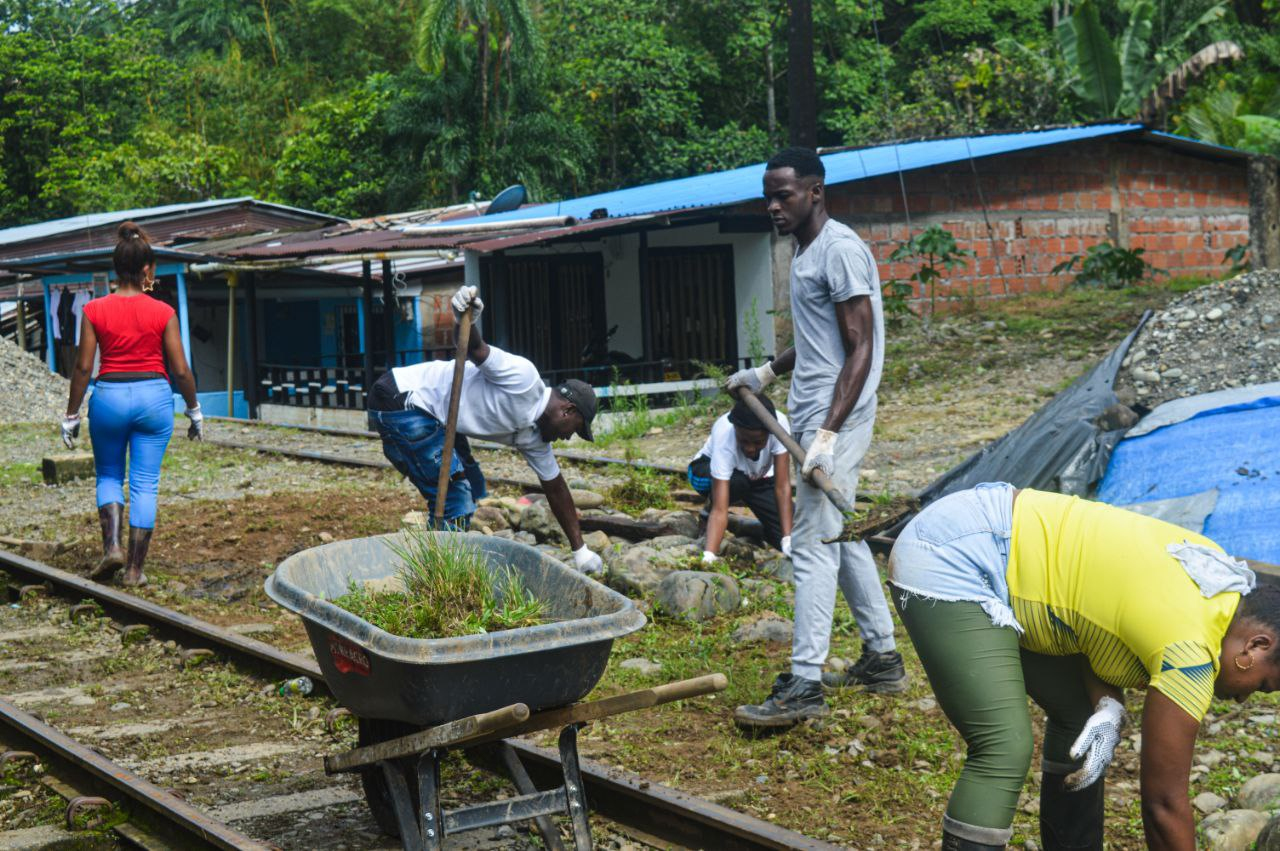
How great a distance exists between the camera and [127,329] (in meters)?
8.13

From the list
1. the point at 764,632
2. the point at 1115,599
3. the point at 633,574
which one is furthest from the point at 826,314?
the point at 633,574

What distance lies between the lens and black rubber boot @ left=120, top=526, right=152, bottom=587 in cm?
868

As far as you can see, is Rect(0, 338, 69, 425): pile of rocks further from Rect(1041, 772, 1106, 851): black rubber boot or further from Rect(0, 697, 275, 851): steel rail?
Rect(1041, 772, 1106, 851): black rubber boot

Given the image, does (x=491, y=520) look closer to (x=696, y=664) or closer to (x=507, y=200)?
(x=696, y=664)

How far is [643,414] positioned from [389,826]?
13.4m

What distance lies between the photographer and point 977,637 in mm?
3277

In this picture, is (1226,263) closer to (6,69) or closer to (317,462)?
(317,462)

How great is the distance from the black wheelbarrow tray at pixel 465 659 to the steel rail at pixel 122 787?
59 cm

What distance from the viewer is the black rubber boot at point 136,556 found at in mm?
8680

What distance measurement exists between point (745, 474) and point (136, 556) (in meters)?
3.98

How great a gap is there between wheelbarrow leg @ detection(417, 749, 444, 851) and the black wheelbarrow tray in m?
0.12

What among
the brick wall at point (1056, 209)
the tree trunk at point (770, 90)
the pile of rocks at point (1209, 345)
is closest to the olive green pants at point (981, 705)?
the pile of rocks at point (1209, 345)

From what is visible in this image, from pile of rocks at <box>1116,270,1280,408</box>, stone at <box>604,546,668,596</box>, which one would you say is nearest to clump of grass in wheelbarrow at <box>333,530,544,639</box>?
stone at <box>604,546,668,596</box>

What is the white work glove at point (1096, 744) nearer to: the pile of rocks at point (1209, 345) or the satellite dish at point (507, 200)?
the pile of rocks at point (1209, 345)
